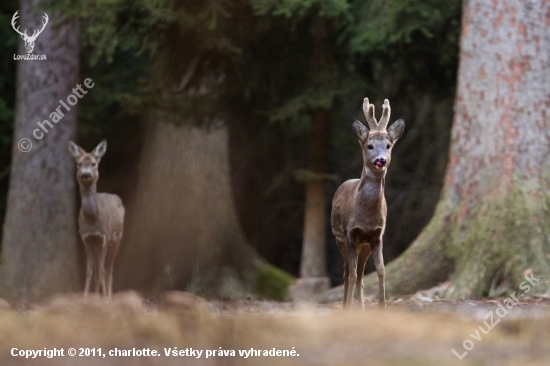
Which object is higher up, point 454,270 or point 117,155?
point 117,155

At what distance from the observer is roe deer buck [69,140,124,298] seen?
7.71 m

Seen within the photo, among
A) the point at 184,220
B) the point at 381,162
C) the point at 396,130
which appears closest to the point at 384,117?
the point at 396,130

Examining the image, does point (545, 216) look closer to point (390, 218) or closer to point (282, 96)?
point (282, 96)

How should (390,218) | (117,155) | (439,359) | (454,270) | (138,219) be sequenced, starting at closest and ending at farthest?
(439,359) → (454,270) → (138,219) → (117,155) → (390,218)

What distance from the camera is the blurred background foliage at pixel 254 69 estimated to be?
11.1 m

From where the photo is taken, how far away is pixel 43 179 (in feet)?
40.2

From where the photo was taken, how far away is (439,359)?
3582 millimetres

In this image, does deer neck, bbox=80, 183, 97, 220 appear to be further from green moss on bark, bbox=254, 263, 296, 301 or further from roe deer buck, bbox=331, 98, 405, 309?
green moss on bark, bbox=254, 263, 296, 301

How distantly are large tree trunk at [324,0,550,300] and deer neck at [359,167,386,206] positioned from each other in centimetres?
304

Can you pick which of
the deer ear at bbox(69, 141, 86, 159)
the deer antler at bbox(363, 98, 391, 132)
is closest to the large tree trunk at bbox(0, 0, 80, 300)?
the deer ear at bbox(69, 141, 86, 159)

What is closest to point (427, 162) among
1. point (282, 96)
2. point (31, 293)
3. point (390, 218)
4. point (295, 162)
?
point (390, 218)

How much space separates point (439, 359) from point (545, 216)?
16.4 ft

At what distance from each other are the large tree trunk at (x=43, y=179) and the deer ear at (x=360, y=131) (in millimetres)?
7783

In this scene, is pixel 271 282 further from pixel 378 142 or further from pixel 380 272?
pixel 378 142
